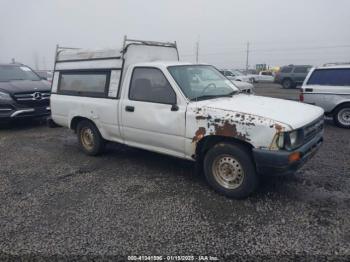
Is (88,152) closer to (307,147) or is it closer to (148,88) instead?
(148,88)

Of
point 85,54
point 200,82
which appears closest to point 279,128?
point 200,82

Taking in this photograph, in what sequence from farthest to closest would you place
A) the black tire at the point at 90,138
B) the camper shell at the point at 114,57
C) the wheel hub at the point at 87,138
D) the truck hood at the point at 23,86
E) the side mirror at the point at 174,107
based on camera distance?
the truck hood at the point at 23,86 < the wheel hub at the point at 87,138 < the black tire at the point at 90,138 < the camper shell at the point at 114,57 < the side mirror at the point at 174,107

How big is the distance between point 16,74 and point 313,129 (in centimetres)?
885

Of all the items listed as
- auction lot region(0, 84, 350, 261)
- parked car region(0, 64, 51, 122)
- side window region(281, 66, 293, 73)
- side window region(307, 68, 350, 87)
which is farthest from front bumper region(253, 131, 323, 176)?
side window region(281, 66, 293, 73)

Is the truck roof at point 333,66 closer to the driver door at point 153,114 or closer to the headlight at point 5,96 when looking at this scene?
the driver door at point 153,114

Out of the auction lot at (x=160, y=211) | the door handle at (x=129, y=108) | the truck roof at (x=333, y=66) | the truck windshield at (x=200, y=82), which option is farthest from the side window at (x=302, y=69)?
the door handle at (x=129, y=108)

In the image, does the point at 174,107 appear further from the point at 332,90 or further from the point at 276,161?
the point at 332,90

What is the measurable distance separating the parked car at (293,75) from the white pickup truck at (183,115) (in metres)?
20.9

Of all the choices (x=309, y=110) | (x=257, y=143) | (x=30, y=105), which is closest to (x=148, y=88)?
(x=257, y=143)

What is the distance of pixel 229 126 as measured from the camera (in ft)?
12.3

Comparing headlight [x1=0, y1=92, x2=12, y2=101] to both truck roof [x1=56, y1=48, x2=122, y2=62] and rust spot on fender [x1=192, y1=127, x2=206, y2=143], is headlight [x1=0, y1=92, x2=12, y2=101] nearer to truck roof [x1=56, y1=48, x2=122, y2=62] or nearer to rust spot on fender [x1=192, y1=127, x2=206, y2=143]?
truck roof [x1=56, y1=48, x2=122, y2=62]

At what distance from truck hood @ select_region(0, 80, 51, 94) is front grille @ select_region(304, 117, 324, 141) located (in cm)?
739

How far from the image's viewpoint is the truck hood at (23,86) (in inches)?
326

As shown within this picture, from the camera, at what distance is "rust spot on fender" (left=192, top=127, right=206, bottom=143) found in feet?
13.1
